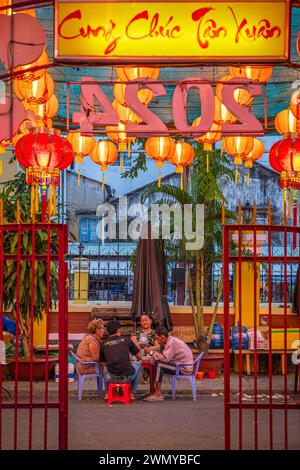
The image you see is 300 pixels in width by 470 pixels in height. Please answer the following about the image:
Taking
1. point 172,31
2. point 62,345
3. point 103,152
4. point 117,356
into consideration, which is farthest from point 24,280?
point 172,31

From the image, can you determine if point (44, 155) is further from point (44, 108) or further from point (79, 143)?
point (79, 143)

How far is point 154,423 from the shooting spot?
33.1 ft

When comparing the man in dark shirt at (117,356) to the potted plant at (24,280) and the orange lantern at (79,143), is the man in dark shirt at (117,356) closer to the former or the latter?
the potted plant at (24,280)

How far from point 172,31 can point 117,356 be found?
5.95 m

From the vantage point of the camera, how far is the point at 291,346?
13516 millimetres

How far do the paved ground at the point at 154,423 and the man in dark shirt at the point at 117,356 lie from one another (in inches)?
15.7

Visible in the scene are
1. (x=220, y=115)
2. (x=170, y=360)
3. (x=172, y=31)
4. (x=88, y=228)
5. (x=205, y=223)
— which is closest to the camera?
(x=172, y=31)

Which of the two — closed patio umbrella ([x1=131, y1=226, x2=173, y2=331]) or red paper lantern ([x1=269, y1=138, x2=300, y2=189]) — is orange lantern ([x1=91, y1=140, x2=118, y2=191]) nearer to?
closed patio umbrella ([x1=131, y1=226, x2=173, y2=331])

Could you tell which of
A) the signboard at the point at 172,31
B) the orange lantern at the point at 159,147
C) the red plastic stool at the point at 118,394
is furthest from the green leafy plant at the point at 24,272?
the signboard at the point at 172,31

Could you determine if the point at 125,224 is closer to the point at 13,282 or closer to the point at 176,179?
the point at 176,179

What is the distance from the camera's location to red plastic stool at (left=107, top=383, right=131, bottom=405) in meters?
11.5

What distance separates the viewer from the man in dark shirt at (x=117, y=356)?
11.5 m

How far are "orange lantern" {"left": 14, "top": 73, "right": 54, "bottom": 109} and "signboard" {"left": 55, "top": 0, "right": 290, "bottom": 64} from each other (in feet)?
11.0
